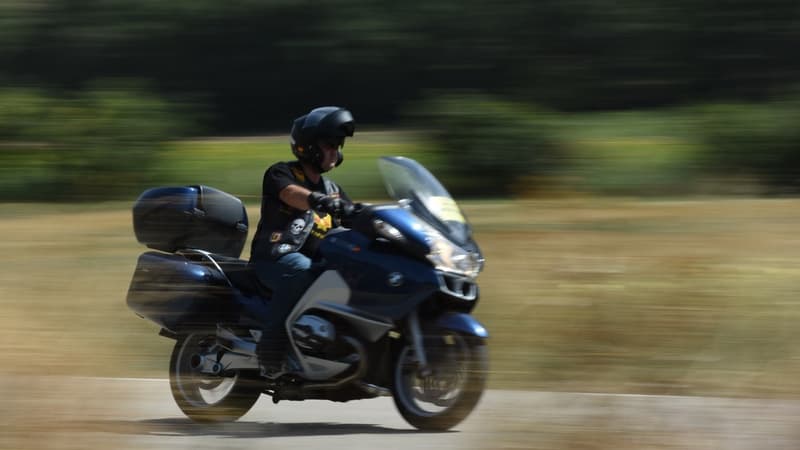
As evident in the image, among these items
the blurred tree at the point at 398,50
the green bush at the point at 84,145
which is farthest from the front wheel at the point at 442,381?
the blurred tree at the point at 398,50

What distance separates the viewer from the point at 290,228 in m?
6.27

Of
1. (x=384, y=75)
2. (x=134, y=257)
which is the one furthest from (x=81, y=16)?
(x=134, y=257)

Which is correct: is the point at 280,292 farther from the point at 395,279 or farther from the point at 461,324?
the point at 461,324

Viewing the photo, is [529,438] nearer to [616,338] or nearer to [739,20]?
[616,338]

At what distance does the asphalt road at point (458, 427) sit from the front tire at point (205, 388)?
0.82 ft

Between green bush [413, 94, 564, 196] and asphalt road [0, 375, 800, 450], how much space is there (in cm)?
1210

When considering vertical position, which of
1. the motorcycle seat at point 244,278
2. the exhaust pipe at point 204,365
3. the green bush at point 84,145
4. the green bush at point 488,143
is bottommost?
the green bush at point 84,145

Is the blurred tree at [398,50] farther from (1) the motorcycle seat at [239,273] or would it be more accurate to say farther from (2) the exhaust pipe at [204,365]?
(2) the exhaust pipe at [204,365]

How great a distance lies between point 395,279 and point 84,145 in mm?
15627

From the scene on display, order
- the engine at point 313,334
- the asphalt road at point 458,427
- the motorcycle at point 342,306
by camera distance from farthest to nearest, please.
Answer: the engine at point 313,334 < the motorcycle at point 342,306 < the asphalt road at point 458,427

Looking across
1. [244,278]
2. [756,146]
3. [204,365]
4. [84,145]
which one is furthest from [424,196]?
[84,145]

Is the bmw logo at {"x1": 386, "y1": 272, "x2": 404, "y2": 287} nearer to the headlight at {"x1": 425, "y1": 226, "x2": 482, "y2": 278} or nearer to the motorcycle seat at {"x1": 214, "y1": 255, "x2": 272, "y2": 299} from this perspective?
the headlight at {"x1": 425, "y1": 226, "x2": 482, "y2": 278}

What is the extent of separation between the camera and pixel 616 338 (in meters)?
7.35

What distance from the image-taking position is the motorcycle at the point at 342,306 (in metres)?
5.86
